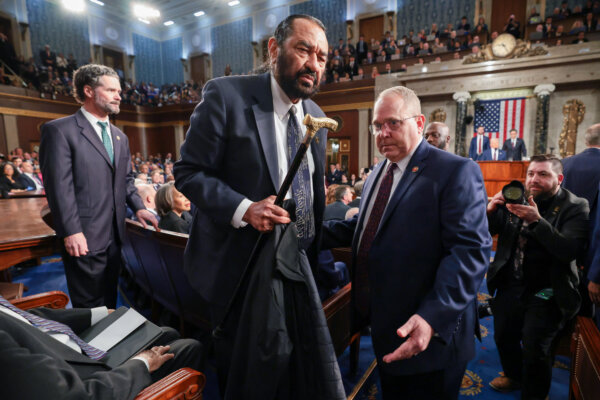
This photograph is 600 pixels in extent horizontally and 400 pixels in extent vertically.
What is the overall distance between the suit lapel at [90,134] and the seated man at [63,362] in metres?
0.91

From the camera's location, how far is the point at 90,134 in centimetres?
183

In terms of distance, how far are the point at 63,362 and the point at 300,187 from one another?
0.82 m

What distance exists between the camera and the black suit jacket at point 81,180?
5.54 feet

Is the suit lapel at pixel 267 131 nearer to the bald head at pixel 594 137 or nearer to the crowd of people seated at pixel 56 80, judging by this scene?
the bald head at pixel 594 137

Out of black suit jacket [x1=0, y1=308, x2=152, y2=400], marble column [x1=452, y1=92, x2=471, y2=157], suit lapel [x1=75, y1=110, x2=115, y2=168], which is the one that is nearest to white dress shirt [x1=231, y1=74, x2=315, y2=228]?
black suit jacket [x1=0, y1=308, x2=152, y2=400]

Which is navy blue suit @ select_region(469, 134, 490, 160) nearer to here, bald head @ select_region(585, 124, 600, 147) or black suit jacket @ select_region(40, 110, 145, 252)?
bald head @ select_region(585, 124, 600, 147)

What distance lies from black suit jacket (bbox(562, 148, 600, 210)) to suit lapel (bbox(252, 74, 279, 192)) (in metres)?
3.34

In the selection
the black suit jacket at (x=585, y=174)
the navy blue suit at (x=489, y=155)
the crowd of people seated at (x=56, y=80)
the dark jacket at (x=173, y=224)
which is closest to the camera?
the dark jacket at (x=173, y=224)

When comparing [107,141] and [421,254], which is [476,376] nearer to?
[421,254]

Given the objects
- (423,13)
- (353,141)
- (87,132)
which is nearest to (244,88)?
(87,132)

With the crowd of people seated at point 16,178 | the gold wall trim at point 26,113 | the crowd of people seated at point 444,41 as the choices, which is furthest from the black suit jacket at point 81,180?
the gold wall trim at point 26,113

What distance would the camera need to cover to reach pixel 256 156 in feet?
3.51

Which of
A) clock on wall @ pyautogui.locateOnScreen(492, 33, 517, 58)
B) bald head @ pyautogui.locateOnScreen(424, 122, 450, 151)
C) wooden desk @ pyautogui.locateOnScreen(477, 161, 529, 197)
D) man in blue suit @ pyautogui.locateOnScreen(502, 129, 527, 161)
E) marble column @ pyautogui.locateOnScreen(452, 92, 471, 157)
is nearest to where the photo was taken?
bald head @ pyautogui.locateOnScreen(424, 122, 450, 151)

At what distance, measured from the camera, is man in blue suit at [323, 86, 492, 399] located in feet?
3.48
